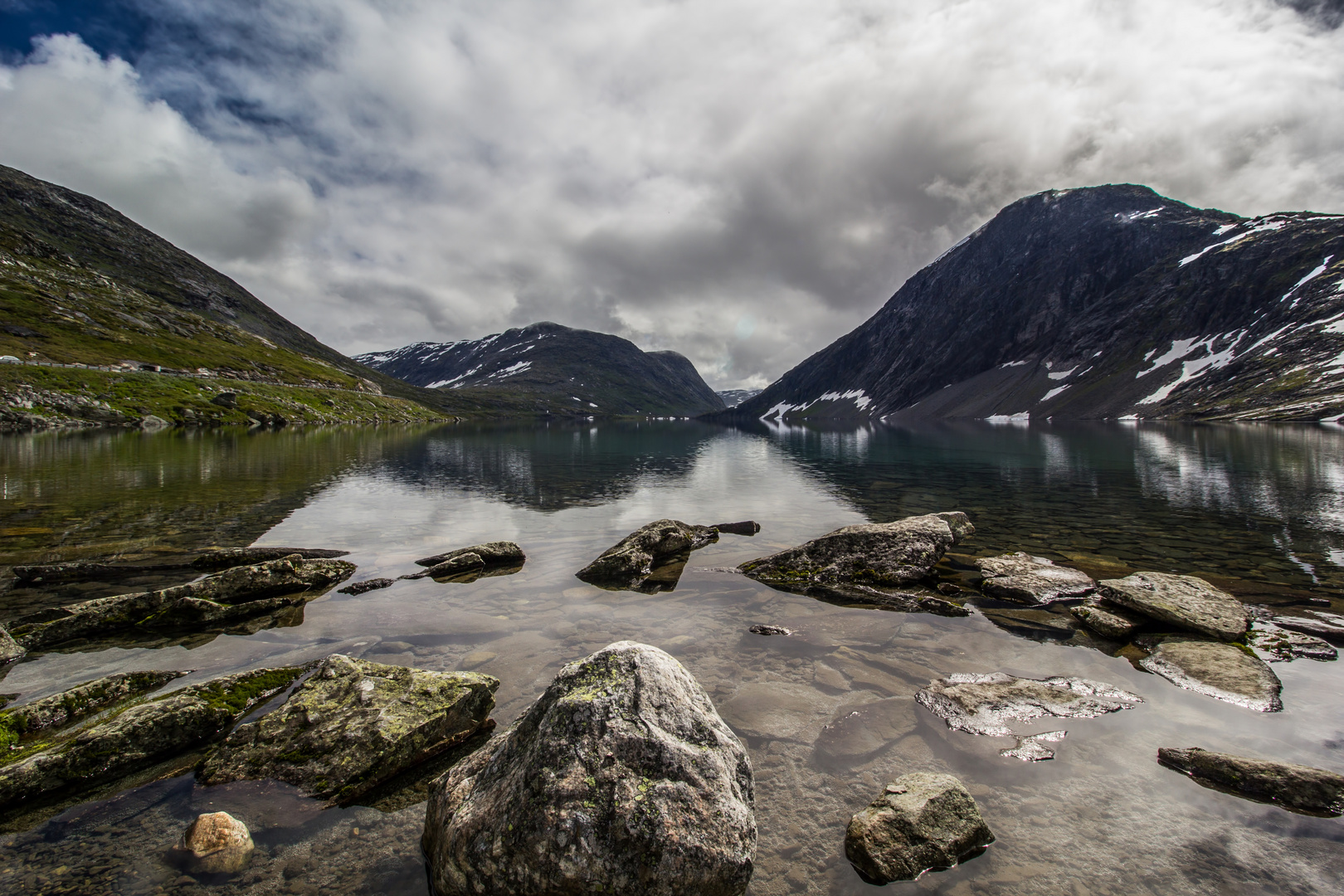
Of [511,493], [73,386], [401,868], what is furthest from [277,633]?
[73,386]

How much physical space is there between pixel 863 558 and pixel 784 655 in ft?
24.3

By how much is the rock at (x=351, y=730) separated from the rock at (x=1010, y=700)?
902 centimetres

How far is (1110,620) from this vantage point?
14.0 metres

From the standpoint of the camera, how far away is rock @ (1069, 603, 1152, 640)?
1362 centimetres

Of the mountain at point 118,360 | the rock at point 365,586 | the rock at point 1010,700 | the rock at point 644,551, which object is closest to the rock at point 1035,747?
the rock at point 1010,700

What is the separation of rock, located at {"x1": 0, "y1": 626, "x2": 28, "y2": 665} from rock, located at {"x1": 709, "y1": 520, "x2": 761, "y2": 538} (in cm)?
2242

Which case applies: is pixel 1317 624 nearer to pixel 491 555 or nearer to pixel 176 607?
pixel 491 555

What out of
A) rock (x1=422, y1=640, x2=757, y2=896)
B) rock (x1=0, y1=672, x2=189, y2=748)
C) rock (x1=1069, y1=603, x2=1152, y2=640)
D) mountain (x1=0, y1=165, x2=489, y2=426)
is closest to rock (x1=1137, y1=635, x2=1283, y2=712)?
rock (x1=1069, y1=603, x2=1152, y2=640)

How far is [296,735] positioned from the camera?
8.67m

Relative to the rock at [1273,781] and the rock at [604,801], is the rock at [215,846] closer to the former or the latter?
the rock at [604,801]

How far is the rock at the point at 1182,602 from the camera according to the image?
13.3m

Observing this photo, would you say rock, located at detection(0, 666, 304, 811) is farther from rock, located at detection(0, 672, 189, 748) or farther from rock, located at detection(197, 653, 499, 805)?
rock, located at detection(197, 653, 499, 805)


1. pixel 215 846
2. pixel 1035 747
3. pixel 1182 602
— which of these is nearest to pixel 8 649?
pixel 215 846

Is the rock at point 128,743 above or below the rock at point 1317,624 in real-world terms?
above
